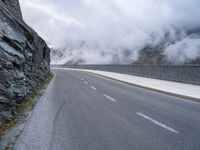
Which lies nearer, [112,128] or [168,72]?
[112,128]

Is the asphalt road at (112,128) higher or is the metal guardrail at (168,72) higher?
the metal guardrail at (168,72)

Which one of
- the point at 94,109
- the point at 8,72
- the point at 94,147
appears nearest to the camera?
the point at 94,147

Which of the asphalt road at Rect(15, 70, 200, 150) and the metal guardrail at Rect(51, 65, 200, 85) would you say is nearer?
the asphalt road at Rect(15, 70, 200, 150)

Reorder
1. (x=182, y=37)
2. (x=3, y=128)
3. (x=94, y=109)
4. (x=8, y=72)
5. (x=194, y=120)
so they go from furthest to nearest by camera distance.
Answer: (x=182, y=37), (x=94, y=109), (x=8, y=72), (x=194, y=120), (x=3, y=128)

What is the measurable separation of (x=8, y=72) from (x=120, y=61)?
75.3 meters

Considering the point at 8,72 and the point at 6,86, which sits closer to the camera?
the point at 6,86

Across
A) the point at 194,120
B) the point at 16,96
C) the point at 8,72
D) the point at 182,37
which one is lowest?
the point at 194,120

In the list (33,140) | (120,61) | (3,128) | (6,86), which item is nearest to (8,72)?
(6,86)

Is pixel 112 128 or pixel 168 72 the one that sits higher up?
pixel 168 72

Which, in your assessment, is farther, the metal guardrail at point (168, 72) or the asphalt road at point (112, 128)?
the metal guardrail at point (168, 72)

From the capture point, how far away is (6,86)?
960cm

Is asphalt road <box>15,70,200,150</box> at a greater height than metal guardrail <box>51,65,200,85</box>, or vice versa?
metal guardrail <box>51,65,200,85</box>

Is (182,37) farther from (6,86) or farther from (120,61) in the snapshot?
(6,86)

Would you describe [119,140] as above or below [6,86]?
below
